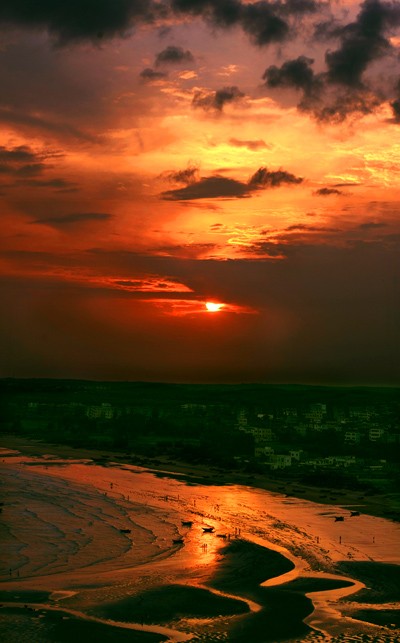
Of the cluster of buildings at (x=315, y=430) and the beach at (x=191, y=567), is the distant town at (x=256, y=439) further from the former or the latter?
the beach at (x=191, y=567)

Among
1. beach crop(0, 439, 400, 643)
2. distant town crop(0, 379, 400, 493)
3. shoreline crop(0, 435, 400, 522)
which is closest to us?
beach crop(0, 439, 400, 643)

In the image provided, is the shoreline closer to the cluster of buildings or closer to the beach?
the beach

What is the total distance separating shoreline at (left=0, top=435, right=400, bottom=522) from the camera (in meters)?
62.1

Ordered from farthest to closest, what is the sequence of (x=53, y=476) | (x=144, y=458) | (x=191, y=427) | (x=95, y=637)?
(x=191, y=427), (x=144, y=458), (x=53, y=476), (x=95, y=637)

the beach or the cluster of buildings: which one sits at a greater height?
the cluster of buildings

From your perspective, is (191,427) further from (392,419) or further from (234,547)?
(234,547)

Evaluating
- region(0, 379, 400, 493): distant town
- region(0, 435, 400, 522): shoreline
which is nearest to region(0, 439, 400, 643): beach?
region(0, 435, 400, 522): shoreline

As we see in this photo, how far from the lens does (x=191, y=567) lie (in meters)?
38.9

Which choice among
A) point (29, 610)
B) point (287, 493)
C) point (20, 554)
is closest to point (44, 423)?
point (287, 493)

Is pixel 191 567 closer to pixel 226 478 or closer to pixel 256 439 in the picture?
pixel 226 478

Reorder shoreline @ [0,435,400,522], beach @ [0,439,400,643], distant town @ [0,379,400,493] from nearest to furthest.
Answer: beach @ [0,439,400,643] → shoreline @ [0,435,400,522] → distant town @ [0,379,400,493]

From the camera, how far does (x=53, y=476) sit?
3068 inches

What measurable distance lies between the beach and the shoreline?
6.25ft

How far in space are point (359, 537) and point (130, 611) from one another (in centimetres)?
2209
